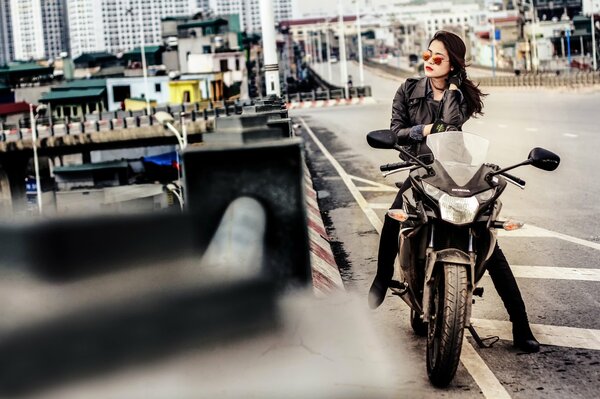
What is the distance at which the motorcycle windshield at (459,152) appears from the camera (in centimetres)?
465

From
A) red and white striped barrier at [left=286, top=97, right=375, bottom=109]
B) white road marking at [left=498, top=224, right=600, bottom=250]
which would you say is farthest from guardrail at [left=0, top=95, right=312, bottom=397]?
red and white striped barrier at [left=286, top=97, right=375, bottom=109]

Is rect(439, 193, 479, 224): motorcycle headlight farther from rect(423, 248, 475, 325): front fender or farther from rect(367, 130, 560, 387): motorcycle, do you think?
rect(423, 248, 475, 325): front fender

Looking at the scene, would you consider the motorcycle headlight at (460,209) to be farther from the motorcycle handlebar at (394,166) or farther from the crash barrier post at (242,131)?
the crash barrier post at (242,131)

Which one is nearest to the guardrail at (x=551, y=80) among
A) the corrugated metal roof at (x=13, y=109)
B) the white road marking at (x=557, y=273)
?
the white road marking at (x=557, y=273)

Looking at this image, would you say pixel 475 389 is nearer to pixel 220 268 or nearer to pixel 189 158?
pixel 220 268

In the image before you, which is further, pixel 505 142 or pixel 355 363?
pixel 505 142

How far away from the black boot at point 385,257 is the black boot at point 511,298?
21.3 inches

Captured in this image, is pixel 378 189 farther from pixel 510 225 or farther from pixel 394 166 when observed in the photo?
pixel 510 225

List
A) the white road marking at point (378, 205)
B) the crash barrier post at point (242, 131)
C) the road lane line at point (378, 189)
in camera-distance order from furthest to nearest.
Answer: the road lane line at point (378, 189) < the white road marking at point (378, 205) < the crash barrier post at point (242, 131)

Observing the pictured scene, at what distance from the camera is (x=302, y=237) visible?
12.6 feet

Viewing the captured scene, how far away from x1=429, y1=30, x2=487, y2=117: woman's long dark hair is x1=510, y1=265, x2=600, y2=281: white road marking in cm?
221

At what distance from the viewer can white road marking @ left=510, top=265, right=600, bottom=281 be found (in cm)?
707

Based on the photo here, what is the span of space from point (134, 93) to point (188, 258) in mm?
92630

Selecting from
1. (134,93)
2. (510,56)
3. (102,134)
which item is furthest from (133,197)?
(510,56)
